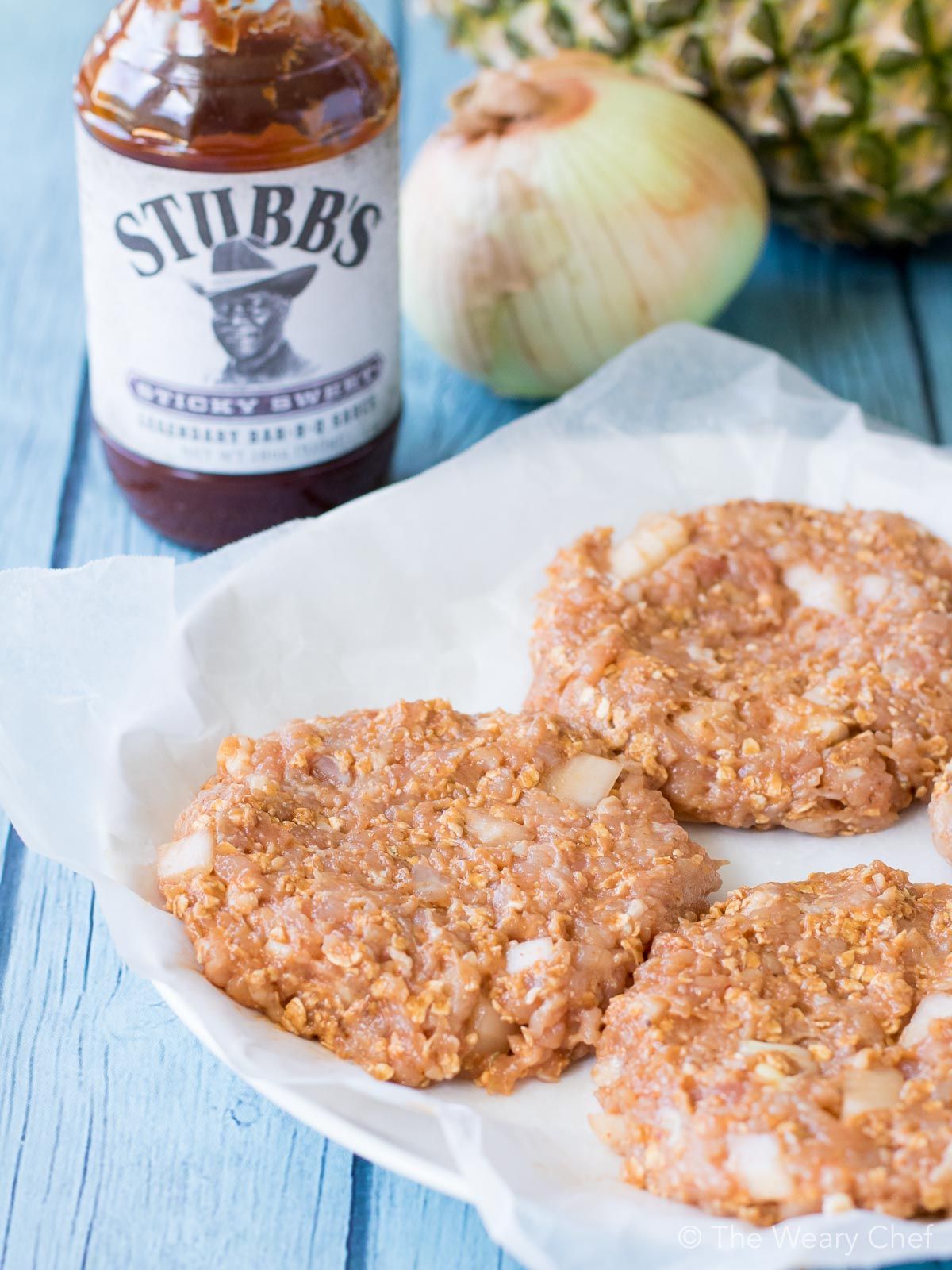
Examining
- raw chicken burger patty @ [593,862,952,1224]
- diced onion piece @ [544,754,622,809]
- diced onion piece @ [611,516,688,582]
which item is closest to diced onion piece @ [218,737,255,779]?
diced onion piece @ [544,754,622,809]

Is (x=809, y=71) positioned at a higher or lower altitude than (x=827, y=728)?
higher

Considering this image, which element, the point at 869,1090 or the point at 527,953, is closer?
the point at 869,1090

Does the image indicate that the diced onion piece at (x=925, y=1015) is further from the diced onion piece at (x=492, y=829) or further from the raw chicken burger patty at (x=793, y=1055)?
the diced onion piece at (x=492, y=829)

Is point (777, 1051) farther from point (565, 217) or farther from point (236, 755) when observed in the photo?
point (565, 217)

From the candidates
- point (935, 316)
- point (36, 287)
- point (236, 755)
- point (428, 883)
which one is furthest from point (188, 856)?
point (935, 316)

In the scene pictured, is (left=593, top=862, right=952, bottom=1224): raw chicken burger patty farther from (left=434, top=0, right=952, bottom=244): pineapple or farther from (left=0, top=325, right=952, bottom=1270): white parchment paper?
(left=434, top=0, right=952, bottom=244): pineapple

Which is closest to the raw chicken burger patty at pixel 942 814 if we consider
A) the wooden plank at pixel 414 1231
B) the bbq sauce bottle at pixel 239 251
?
the wooden plank at pixel 414 1231
